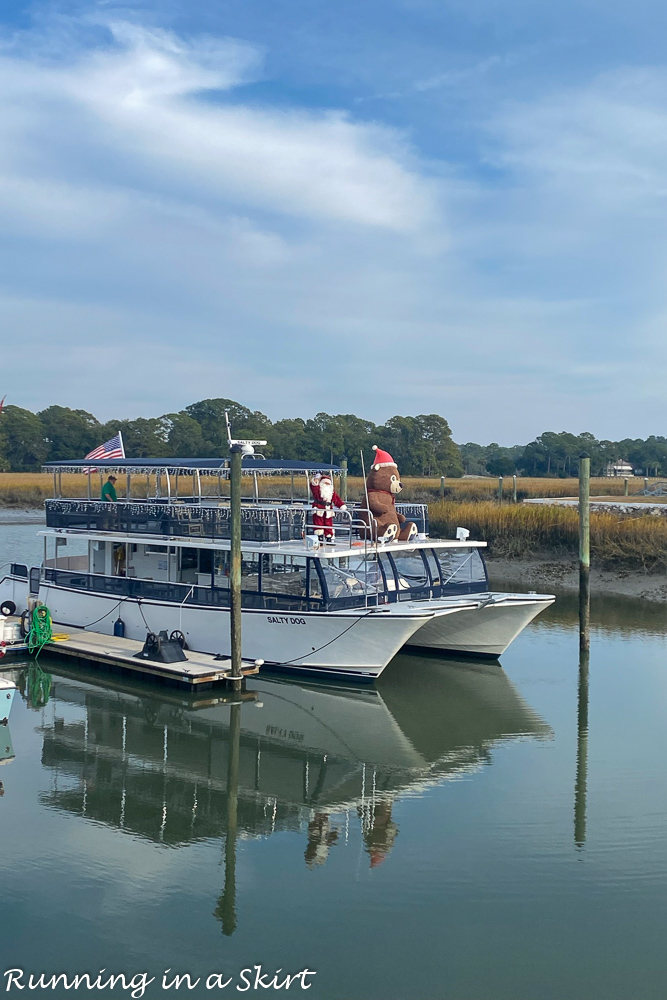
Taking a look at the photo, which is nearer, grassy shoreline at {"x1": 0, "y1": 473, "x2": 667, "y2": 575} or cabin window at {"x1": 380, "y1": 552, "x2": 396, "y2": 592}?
cabin window at {"x1": 380, "y1": 552, "x2": 396, "y2": 592}

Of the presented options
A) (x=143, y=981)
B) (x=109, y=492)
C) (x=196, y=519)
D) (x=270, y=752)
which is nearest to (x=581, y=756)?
(x=270, y=752)

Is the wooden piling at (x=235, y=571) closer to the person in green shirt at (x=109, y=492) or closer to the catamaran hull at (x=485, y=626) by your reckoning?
the catamaran hull at (x=485, y=626)

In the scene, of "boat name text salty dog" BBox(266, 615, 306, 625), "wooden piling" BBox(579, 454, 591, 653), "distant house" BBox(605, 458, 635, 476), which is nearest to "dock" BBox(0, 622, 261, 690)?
"boat name text salty dog" BBox(266, 615, 306, 625)

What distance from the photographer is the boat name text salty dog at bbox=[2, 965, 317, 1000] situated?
838 centimetres

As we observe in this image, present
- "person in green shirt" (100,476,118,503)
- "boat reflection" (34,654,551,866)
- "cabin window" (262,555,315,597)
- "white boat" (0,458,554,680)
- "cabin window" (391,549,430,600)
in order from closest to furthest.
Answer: "boat reflection" (34,654,551,866), "white boat" (0,458,554,680), "cabin window" (262,555,315,597), "cabin window" (391,549,430,600), "person in green shirt" (100,476,118,503)

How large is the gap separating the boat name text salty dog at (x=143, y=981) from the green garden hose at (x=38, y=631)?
12781 millimetres

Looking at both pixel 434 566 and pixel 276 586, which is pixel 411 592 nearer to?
pixel 434 566

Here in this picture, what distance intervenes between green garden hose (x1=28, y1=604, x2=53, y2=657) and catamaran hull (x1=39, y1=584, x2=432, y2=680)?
74.6 inches

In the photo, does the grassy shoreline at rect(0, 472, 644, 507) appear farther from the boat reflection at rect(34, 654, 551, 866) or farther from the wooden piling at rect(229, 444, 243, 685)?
the boat reflection at rect(34, 654, 551, 866)

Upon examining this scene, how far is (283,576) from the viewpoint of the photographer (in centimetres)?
1967

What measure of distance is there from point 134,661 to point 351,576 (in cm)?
490

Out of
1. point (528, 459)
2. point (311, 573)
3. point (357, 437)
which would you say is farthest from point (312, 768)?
point (528, 459)

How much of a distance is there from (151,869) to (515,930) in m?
4.25

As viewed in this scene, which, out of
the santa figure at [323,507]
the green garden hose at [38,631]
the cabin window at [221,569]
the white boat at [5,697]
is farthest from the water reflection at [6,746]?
the santa figure at [323,507]
